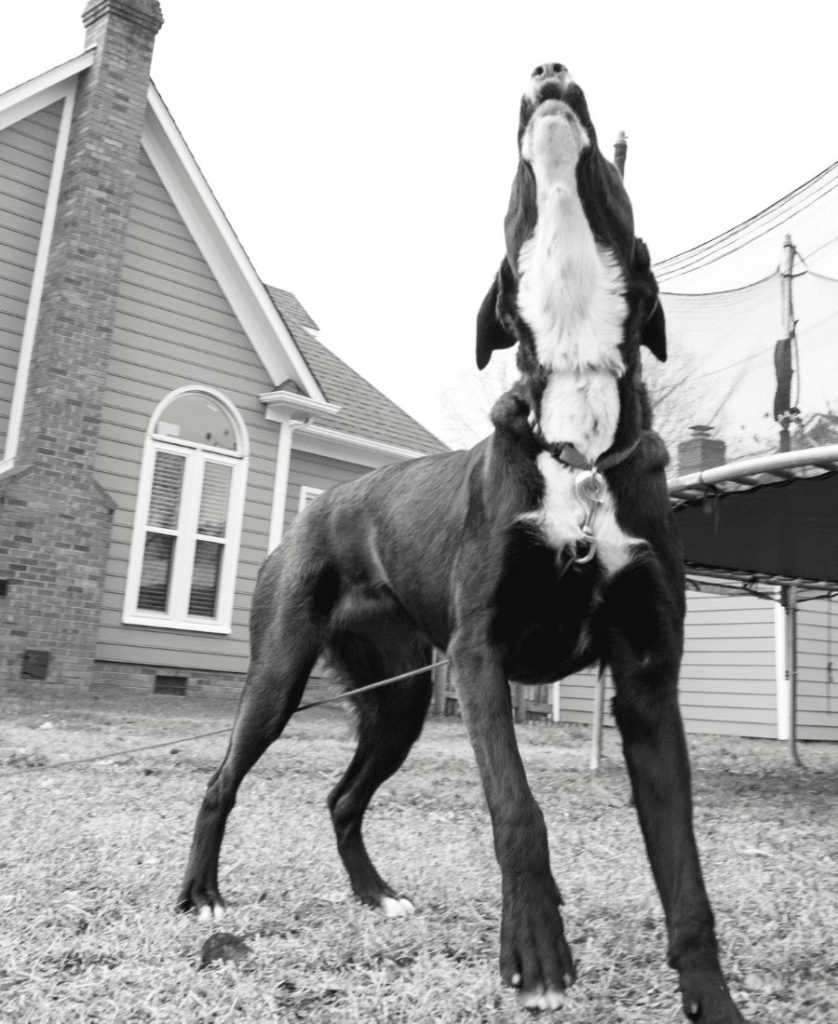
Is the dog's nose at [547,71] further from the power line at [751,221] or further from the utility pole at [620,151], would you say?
the power line at [751,221]

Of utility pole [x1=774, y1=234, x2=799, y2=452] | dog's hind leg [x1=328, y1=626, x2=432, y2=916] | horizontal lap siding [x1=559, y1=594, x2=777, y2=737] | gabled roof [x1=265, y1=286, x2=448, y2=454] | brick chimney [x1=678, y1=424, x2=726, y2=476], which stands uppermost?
gabled roof [x1=265, y1=286, x2=448, y2=454]

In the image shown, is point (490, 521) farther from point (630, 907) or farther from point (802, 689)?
point (802, 689)

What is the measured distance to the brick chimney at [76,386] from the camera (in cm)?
1021

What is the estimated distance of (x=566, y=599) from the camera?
2.34 metres

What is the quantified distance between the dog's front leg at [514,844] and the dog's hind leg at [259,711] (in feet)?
3.05

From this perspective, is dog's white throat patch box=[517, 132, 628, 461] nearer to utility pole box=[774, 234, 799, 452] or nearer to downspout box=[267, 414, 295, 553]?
utility pole box=[774, 234, 799, 452]

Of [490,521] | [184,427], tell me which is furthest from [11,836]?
[184,427]

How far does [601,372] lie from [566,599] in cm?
55

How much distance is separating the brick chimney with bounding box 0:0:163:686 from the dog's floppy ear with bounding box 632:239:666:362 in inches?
339

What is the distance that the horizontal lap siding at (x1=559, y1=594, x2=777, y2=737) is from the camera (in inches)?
528

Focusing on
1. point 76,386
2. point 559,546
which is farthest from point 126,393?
point 559,546

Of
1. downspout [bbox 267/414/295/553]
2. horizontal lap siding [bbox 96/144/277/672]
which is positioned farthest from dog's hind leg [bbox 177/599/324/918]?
downspout [bbox 267/414/295/553]

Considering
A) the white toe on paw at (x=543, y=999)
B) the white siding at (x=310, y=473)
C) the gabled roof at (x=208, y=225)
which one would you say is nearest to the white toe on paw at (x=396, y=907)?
the white toe on paw at (x=543, y=999)

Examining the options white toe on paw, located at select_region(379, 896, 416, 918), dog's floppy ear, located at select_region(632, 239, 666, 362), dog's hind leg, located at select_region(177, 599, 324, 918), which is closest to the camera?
dog's floppy ear, located at select_region(632, 239, 666, 362)
